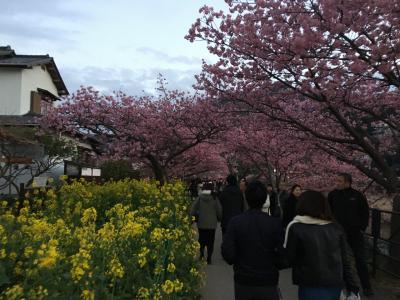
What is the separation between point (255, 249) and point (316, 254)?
488mm

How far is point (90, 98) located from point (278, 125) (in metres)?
9.73

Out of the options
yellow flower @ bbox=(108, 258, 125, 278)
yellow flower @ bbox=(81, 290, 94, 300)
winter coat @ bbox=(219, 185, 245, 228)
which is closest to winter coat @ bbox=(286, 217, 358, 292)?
yellow flower @ bbox=(108, 258, 125, 278)

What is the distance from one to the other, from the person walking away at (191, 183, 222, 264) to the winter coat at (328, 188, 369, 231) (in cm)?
333

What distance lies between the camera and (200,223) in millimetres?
10336

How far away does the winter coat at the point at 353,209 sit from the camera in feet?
24.4

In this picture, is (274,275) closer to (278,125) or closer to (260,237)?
(260,237)

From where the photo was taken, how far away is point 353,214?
24.4 ft

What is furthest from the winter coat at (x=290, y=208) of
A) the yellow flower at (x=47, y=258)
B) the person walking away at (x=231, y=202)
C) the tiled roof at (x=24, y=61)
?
the tiled roof at (x=24, y=61)

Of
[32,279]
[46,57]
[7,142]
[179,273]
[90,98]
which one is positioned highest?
[46,57]

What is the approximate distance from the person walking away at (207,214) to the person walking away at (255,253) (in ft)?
19.3

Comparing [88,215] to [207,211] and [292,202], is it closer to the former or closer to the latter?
[207,211]

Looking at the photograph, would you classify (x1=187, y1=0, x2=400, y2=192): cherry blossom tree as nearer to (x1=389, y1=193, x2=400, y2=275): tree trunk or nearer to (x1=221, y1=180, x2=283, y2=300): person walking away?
(x1=389, y1=193, x2=400, y2=275): tree trunk

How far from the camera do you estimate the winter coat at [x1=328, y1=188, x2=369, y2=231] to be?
7.43 metres

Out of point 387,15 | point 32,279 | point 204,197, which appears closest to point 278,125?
point 204,197
